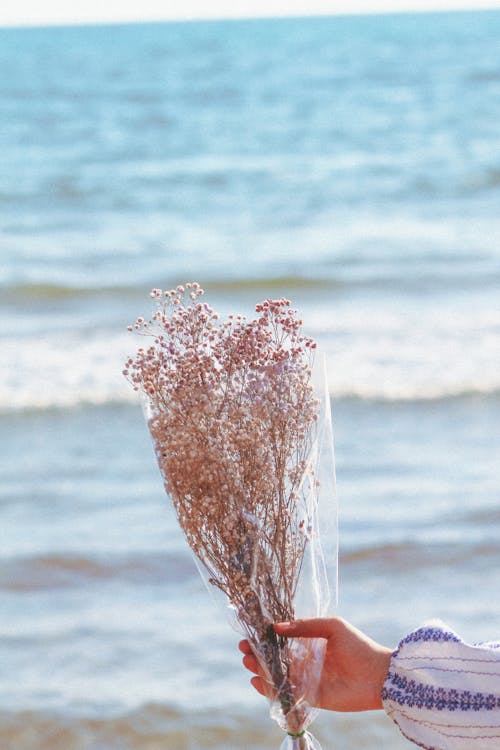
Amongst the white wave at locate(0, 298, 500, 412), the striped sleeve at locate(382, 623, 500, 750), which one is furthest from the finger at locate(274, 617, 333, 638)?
the white wave at locate(0, 298, 500, 412)

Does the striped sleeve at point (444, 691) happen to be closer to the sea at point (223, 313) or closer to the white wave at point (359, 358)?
the sea at point (223, 313)

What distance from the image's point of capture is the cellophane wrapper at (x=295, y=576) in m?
1.59

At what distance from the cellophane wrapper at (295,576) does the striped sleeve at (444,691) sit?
0.44 ft

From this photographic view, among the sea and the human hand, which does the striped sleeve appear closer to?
the human hand

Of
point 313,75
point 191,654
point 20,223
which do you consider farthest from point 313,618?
point 313,75

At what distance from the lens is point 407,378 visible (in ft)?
21.0

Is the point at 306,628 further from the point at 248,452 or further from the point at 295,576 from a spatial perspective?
the point at 248,452

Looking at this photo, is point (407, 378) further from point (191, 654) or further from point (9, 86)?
point (9, 86)

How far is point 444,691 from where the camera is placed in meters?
1.52

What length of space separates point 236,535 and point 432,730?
0.39 metres

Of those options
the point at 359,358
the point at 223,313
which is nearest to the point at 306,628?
the point at 359,358

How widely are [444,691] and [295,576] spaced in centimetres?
27

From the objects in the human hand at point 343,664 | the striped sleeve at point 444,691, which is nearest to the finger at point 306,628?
the human hand at point 343,664

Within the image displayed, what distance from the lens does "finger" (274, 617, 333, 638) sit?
158 centimetres
